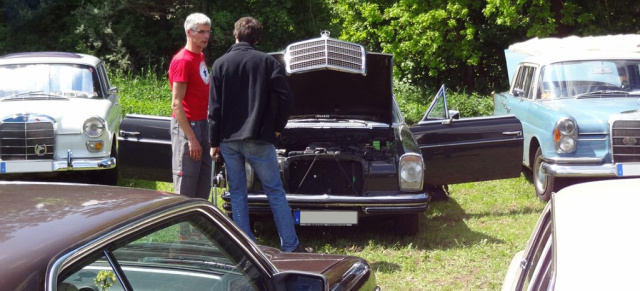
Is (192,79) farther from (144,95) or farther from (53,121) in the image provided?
(144,95)

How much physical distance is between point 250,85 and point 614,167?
4483mm

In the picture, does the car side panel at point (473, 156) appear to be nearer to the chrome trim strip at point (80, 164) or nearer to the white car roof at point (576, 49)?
the white car roof at point (576, 49)

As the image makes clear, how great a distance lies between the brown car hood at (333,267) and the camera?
3572mm

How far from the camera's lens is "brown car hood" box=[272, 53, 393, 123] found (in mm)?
7949

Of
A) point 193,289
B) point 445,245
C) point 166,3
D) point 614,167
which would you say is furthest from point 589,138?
point 166,3

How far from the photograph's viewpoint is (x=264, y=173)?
6.45 meters

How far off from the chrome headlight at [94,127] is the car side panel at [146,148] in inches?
63.8

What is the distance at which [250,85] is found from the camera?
6.34m

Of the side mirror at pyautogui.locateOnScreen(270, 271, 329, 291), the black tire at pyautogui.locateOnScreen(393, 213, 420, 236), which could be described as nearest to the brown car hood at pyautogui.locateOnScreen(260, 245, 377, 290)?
the side mirror at pyautogui.locateOnScreen(270, 271, 329, 291)

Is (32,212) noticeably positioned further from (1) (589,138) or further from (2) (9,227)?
(1) (589,138)

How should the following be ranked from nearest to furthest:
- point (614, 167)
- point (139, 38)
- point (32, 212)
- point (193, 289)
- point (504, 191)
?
point (32, 212) → point (193, 289) → point (614, 167) → point (504, 191) → point (139, 38)

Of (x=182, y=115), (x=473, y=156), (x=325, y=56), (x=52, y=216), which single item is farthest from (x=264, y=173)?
(x=52, y=216)

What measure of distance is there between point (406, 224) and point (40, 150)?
429 cm

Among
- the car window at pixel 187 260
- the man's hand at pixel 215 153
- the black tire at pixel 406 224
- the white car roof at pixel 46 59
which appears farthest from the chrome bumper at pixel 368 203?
the white car roof at pixel 46 59
